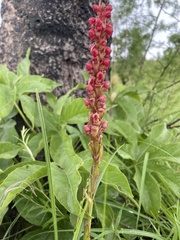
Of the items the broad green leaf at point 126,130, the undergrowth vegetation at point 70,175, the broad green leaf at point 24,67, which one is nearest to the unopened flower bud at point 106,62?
the undergrowth vegetation at point 70,175

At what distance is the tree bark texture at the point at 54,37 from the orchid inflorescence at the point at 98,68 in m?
1.07

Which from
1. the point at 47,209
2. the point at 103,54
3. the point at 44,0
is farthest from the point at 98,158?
the point at 44,0

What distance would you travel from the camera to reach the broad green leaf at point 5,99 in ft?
4.77

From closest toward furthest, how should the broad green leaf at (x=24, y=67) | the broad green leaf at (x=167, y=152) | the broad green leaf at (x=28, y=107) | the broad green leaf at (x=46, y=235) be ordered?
the broad green leaf at (x=46, y=235) < the broad green leaf at (x=167, y=152) < the broad green leaf at (x=28, y=107) < the broad green leaf at (x=24, y=67)

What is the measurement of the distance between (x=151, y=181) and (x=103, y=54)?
2.48ft

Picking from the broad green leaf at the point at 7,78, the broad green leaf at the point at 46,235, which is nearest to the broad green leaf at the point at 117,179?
the broad green leaf at the point at 46,235

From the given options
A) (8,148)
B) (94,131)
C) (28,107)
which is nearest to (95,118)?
(94,131)

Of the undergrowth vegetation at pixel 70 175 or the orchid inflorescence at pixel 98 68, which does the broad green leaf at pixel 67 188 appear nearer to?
the undergrowth vegetation at pixel 70 175

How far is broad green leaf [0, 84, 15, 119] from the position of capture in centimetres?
145

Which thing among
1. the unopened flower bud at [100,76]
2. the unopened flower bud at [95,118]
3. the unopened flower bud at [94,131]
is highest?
the unopened flower bud at [100,76]

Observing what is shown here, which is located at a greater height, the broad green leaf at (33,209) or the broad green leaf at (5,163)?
the broad green leaf at (5,163)

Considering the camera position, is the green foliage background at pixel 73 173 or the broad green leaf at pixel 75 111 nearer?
the green foliage background at pixel 73 173

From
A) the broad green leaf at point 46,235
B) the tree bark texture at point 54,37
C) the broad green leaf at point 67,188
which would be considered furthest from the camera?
the tree bark texture at point 54,37

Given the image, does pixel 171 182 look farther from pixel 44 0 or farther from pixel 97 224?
pixel 44 0
